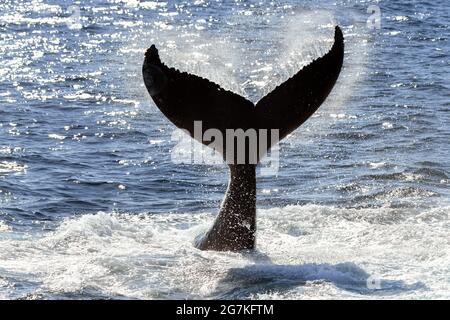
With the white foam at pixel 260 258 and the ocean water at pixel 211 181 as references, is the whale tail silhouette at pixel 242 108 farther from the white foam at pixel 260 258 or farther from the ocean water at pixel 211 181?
the white foam at pixel 260 258

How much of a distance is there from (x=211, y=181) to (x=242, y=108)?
503 centimetres

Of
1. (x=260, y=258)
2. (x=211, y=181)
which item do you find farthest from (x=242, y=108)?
(x=211, y=181)

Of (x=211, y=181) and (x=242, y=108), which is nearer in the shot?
(x=242, y=108)

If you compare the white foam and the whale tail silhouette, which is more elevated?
the whale tail silhouette

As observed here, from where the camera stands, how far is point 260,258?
1031 cm

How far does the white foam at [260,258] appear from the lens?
30.8 feet

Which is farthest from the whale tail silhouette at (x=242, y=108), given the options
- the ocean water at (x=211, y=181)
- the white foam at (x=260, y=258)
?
the white foam at (x=260, y=258)

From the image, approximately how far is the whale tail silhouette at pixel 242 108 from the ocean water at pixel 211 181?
47 cm

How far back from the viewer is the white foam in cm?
938

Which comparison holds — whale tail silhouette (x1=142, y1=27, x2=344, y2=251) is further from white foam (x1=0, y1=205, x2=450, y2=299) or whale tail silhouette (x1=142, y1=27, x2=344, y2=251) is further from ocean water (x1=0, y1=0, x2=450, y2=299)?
white foam (x1=0, y1=205, x2=450, y2=299)

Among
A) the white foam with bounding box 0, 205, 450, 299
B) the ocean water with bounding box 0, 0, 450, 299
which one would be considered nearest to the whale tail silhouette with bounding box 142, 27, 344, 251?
the ocean water with bounding box 0, 0, 450, 299

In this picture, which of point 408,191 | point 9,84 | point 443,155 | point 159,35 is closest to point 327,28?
point 159,35

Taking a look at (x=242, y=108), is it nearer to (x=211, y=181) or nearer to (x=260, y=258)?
(x=260, y=258)

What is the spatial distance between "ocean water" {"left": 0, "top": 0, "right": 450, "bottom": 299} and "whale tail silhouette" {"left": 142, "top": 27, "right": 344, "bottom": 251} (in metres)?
0.47
